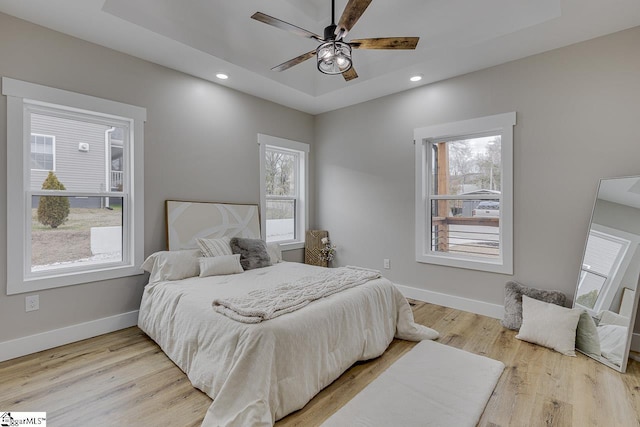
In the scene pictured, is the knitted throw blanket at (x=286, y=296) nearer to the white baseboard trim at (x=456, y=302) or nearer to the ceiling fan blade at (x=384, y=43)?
the white baseboard trim at (x=456, y=302)

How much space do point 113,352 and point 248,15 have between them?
337 centimetres

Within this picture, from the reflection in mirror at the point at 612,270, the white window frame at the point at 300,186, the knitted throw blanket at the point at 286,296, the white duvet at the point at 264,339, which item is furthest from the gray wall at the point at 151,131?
the reflection in mirror at the point at 612,270

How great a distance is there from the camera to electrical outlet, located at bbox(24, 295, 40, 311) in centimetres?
249

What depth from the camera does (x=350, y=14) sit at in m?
1.99

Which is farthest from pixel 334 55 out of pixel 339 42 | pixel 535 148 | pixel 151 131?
pixel 535 148

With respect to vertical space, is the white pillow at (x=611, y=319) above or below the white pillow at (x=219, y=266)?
below

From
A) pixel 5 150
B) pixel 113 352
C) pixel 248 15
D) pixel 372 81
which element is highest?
pixel 248 15

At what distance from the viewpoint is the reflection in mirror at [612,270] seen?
7.48 ft

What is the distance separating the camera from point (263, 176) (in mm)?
4184

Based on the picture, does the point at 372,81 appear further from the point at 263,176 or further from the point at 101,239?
the point at 101,239

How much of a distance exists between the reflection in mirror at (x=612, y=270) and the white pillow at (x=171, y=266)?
3.50m

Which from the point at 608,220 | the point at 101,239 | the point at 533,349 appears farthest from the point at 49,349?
the point at 608,220

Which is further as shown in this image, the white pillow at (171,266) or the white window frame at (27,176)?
the white pillow at (171,266)

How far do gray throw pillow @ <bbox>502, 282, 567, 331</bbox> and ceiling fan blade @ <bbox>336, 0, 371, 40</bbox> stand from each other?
286 cm
